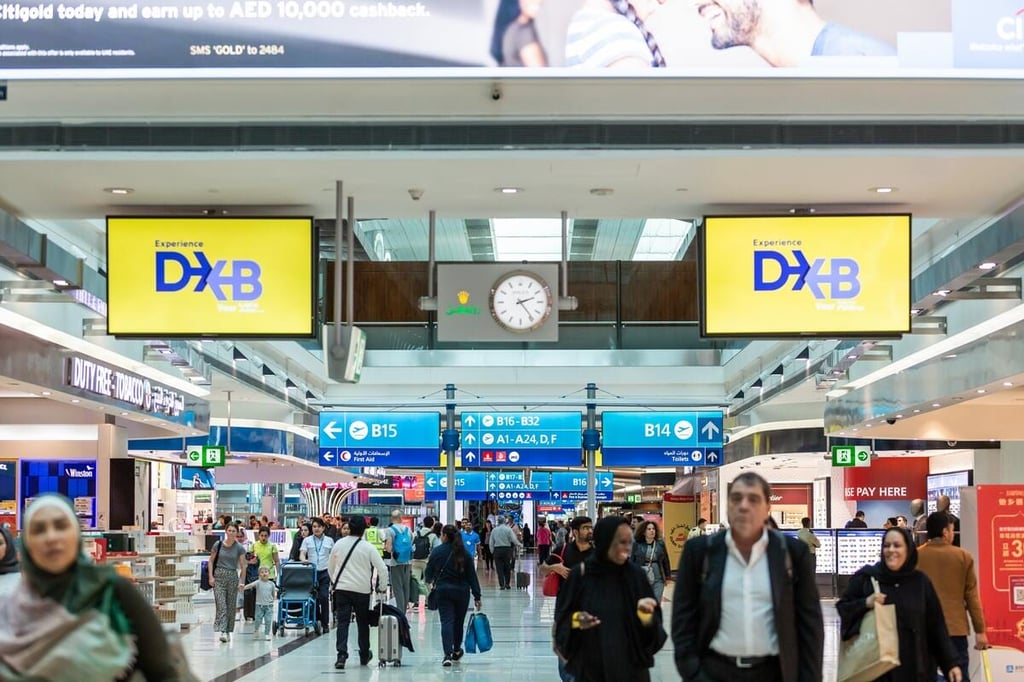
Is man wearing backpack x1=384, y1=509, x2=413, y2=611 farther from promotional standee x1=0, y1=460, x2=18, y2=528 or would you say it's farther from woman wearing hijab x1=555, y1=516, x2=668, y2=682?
woman wearing hijab x1=555, y1=516, x2=668, y2=682

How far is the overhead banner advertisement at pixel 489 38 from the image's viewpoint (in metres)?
7.28

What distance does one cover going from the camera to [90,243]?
45.2 feet

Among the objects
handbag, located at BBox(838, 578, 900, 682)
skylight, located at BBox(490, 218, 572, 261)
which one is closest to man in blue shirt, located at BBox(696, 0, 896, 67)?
handbag, located at BBox(838, 578, 900, 682)

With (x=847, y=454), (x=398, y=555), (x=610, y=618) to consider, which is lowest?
(x=398, y=555)

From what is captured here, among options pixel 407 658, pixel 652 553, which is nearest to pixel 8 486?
pixel 407 658

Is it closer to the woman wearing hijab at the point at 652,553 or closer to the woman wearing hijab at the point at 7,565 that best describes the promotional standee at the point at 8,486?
the woman wearing hijab at the point at 652,553

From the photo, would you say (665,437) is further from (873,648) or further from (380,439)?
(873,648)

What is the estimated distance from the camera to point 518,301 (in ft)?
34.0

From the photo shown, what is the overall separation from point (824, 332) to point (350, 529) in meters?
7.30

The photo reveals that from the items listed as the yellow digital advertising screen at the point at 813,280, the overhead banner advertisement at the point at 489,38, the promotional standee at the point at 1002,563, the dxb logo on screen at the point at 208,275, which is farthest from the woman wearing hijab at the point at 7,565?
the promotional standee at the point at 1002,563

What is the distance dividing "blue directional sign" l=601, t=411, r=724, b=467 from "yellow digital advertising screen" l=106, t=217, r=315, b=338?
54.7 feet

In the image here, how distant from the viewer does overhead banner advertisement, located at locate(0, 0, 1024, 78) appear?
7277mm

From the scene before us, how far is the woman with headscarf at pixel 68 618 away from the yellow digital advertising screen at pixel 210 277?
553cm

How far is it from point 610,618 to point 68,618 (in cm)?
349
